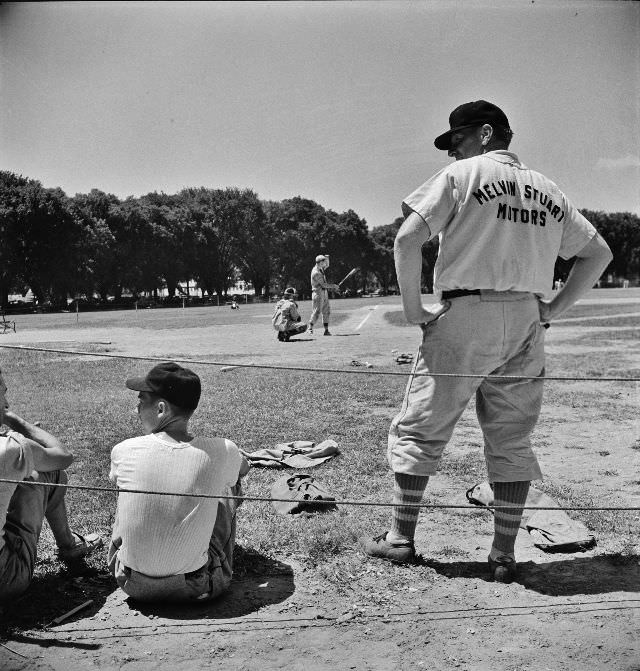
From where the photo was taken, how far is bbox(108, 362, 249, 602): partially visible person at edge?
9.34 feet

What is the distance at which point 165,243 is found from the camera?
55.1m

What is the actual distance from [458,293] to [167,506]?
158 centimetres

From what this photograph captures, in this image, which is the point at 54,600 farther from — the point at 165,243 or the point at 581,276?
the point at 165,243

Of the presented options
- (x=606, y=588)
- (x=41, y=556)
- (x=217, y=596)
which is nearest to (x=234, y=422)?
(x=41, y=556)

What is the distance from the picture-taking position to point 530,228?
309 centimetres

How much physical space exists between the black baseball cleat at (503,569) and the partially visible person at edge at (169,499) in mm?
1268

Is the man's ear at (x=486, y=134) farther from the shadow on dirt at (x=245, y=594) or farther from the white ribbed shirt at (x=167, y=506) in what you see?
the shadow on dirt at (x=245, y=594)

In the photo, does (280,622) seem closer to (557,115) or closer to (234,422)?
(557,115)

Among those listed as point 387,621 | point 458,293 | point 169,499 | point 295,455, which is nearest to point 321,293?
point 295,455

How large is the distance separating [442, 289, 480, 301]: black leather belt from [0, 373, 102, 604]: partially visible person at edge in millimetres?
1852

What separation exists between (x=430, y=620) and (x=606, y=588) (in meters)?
0.91

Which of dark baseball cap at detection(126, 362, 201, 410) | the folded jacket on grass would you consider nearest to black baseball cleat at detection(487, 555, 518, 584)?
dark baseball cap at detection(126, 362, 201, 410)

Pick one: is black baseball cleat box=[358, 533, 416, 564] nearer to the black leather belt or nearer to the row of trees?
the black leather belt

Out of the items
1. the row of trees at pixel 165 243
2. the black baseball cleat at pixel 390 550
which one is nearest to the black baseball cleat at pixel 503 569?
the black baseball cleat at pixel 390 550
